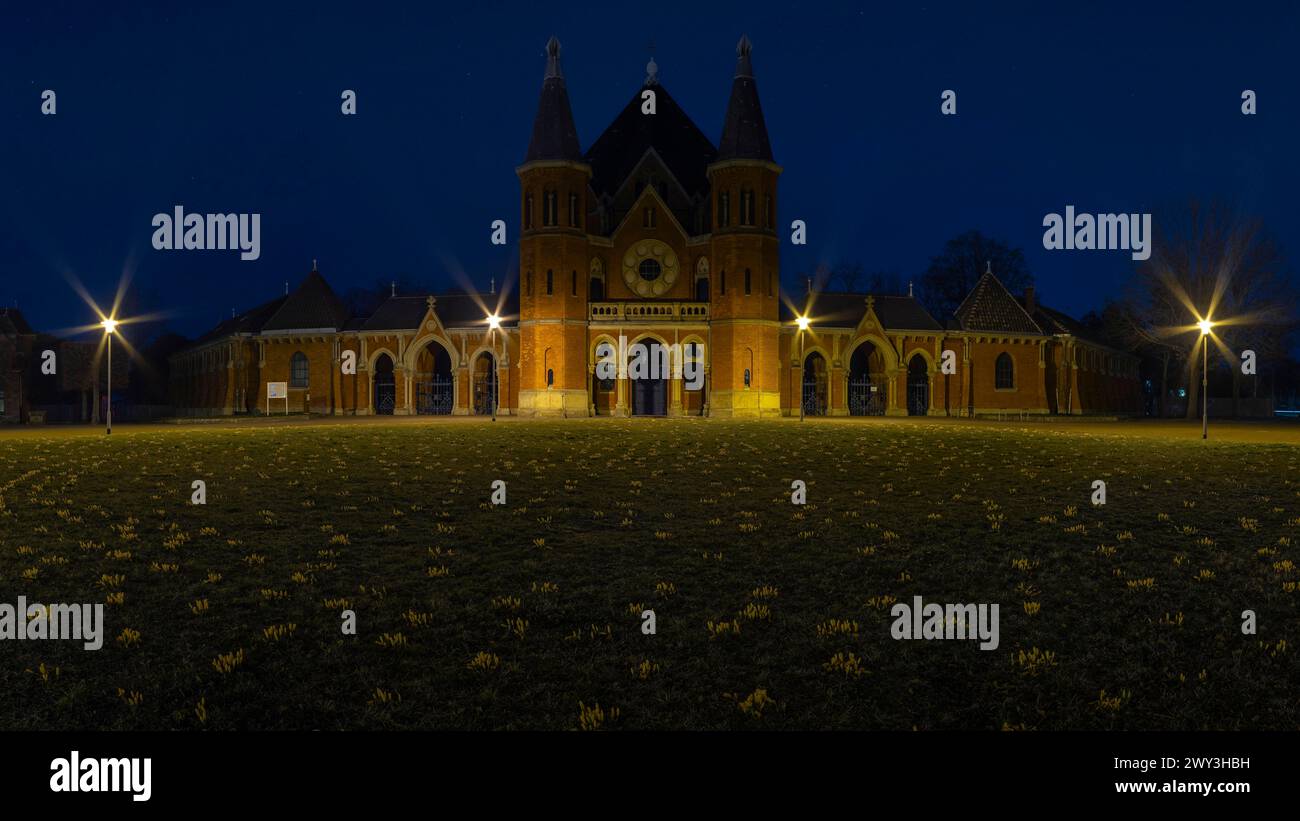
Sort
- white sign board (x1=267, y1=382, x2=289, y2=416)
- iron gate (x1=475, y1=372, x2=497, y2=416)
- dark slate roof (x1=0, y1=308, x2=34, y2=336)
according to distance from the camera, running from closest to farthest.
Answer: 1. white sign board (x1=267, y1=382, x2=289, y2=416)
2. iron gate (x1=475, y1=372, x2=497, y2=416)
3. dark slate roof (x1=0, y1=308, x2=34, y2=336)

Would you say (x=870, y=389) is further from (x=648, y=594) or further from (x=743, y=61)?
(x=648, y=594)

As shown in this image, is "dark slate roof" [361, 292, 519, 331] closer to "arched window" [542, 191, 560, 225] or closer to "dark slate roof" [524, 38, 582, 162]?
"arched window" [542, 191, 560, 225]

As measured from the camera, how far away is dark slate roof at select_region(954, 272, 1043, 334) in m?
57.5

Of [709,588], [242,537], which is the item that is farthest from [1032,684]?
[242,537]

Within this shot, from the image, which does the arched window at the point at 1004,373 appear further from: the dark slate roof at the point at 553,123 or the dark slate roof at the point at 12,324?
the dark slate roof at the point at 12,324

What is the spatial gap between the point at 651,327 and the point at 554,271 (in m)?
6.10

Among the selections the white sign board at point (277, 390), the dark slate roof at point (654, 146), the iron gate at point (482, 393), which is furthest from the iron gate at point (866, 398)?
the white sign board at point (277, 390)

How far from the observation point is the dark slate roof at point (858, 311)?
54062 millimetres

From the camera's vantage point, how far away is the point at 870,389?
55.2 m

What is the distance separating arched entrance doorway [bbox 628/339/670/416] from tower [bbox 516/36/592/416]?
9.70ft

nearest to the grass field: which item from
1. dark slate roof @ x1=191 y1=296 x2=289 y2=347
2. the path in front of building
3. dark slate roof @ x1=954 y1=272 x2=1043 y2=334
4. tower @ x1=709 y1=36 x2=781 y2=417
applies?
the path in front of building

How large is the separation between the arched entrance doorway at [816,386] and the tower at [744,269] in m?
5.97

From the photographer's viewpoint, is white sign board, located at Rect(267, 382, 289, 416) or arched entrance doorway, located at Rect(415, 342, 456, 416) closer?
white sign board, located at Rect(267, 382, 289, 416)
